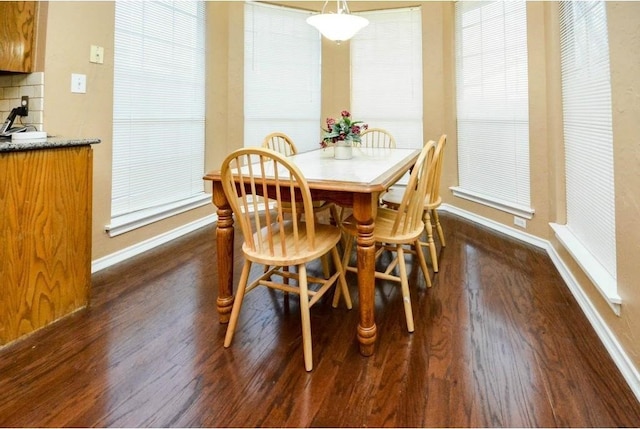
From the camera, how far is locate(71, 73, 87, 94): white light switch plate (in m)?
2.17

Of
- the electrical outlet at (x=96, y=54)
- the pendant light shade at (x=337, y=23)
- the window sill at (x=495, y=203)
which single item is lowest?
the window sill at (x=495, y=203)

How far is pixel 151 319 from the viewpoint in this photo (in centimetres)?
180

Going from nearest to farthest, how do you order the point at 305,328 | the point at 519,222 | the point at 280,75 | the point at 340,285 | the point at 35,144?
the point at 305,328 < the point at 35,144 < the point at 340,285 < the point at 519,222 < the point at 280,75

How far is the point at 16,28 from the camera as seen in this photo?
75.9 inches

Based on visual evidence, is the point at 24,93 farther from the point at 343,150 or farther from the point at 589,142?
the point at 589,142

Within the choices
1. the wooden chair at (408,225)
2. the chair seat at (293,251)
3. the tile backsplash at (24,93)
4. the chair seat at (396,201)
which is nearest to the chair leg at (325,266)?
the wooden chair at (408,225)

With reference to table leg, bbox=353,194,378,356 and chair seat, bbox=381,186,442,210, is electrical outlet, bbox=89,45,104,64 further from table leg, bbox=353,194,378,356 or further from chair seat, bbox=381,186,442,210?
chair seat, bbox=381,186,442,210

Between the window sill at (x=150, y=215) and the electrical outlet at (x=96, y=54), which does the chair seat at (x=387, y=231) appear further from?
the electrical outlet at (x=96, y=54)

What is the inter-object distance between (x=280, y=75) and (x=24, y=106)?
2.47 meters

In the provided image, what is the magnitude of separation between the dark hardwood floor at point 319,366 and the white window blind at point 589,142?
1.00 feet

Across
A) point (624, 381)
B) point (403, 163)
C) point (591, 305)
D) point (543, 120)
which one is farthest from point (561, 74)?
point (624, 381)

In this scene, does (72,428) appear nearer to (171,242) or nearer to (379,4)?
(171,242)

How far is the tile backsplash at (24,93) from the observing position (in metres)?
2.00

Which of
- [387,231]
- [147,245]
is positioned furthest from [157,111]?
[387,231]
